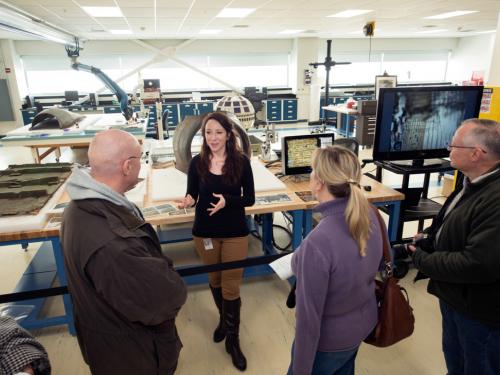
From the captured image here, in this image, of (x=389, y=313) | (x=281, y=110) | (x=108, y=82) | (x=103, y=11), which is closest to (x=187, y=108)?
(x=281, y=110)

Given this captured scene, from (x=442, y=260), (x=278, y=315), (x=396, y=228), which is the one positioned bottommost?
(x=278, y=315)

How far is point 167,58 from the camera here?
11211mm

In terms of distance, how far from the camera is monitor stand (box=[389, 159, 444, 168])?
9.03ft

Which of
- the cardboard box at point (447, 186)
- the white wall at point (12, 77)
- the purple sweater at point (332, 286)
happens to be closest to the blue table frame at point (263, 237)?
the purple sweater at point (332, 286)

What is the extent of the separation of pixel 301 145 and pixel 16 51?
10.8 metres

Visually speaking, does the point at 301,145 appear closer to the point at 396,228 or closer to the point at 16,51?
the point at 396,228

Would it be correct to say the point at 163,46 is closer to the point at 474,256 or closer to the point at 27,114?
the point at 27,114

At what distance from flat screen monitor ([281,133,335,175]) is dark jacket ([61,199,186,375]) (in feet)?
6.00

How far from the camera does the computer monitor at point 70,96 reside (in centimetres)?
1047

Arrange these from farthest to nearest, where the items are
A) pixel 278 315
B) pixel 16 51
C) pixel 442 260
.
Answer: pixel 16 51 → pixel 278 315 → pixel 442 260

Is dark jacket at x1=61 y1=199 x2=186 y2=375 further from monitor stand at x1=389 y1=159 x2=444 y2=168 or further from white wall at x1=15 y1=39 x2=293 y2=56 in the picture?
white wall at x1=15 y1=39 x2=293 y2=56

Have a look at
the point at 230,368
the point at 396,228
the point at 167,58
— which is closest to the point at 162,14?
the point at 167,58

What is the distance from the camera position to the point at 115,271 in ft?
3.52

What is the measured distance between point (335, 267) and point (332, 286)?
0.08m
